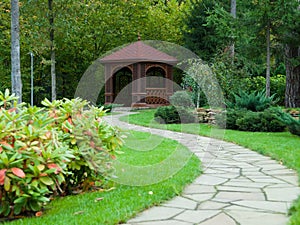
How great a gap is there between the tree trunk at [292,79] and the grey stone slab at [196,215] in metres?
10.4

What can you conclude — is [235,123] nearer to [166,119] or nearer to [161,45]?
[166,119]

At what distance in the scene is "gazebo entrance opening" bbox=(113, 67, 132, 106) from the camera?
21.4m

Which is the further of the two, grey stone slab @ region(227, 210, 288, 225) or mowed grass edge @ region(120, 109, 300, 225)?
mowed grass edge @ region(120, 109, 300, 225)

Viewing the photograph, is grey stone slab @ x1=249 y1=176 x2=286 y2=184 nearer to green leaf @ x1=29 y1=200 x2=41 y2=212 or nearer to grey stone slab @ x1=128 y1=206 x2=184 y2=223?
grey stone slab @ x1=128 y1=206 x2=184 y2=223

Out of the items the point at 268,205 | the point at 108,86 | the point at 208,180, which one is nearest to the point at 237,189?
the point at 208,180

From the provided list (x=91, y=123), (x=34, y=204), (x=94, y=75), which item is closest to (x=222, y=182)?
(x=91, y=123)

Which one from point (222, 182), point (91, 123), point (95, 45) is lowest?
point (222, 182)

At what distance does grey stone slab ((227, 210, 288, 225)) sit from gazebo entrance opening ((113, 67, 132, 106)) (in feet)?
57.4

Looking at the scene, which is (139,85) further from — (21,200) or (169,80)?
(21,200)

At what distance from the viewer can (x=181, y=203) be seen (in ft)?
13.3

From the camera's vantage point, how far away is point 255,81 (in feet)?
54.1

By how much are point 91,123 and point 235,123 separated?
7051 millimetres

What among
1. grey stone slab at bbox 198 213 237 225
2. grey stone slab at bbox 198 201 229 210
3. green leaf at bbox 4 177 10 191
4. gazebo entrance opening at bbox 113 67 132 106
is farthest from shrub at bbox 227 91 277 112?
gazebo entrance opening at bbox 113 67 132 106

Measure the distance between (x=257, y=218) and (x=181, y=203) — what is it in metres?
0.83
